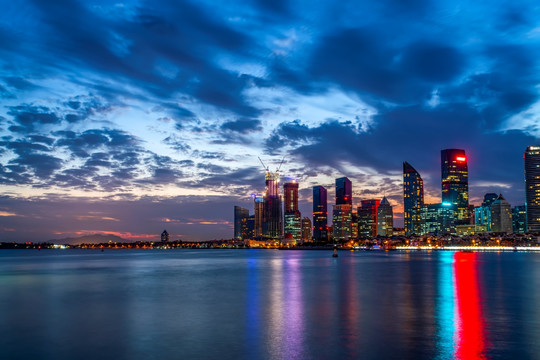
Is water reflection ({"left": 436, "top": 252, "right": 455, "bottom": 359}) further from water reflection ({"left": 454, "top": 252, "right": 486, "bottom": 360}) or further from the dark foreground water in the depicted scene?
water reflection ({"left": 454, "top": 252, "right": 486, "bottom": 360})

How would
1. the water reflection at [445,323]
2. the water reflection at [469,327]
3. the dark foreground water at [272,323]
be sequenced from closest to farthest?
the water reflection at [469,327] → the water reflection at [445,323] → the dark foreground water at [272,323]

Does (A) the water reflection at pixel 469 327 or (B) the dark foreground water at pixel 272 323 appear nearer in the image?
(A) the water reflection at pixel 469 327

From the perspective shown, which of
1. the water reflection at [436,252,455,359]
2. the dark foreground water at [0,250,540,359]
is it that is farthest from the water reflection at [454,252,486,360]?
the water reflection at [436,252,455,359]

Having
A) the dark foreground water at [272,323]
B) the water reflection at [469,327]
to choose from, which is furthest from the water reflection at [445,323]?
the water reflection at [469,327]

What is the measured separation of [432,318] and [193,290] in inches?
1222

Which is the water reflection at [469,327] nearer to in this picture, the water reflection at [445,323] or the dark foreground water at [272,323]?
the dark foreground water at [272,323]

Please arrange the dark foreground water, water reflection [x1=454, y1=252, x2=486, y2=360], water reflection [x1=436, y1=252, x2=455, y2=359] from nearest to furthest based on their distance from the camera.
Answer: water reflection [x1=454, y1=252, x2=486, y2=360] → water reflection [x1=436, y1=252, x2=455, y2=359] → the dark foreground water

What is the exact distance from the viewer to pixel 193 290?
191 ft

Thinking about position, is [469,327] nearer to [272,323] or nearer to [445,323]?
[445,323]

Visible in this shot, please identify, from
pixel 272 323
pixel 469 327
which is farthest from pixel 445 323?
pixel 272 323

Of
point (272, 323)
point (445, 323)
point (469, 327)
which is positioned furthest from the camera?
point (272, 323)

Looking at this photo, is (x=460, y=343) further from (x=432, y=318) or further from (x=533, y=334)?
(x=432, y=318)

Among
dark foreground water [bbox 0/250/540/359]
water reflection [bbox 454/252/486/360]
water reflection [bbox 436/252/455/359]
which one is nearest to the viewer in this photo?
water reflection [bbox 454/252/486/360]

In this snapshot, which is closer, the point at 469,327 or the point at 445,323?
the point at 469,327
